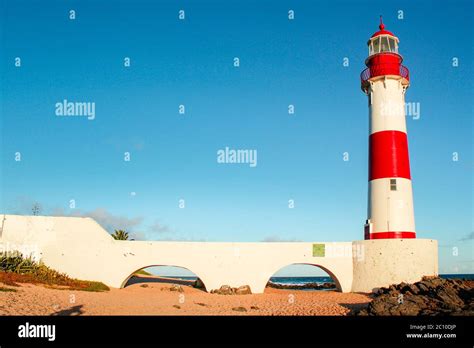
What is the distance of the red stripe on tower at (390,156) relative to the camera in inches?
913

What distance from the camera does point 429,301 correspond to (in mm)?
16406

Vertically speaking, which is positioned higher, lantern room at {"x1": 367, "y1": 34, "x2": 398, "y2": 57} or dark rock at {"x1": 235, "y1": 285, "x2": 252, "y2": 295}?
lantern room at {"x1": 367, "y1": 34, "x2": 398, "y2": 57}

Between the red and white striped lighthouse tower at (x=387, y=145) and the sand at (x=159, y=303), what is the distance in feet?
16.2

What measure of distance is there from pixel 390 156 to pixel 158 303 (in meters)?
16.0

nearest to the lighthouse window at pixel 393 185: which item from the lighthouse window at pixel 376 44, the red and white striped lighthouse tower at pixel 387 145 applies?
the red and white striped lighthouse tower at pixel 387 145

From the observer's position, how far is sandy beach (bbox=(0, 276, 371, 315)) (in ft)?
50.3

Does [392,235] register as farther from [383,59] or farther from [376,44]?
[376,44]

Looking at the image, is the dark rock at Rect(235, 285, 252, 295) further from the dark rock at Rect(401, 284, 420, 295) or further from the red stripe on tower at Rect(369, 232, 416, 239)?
the dark rock at Rect(401, 284, 420, 295)

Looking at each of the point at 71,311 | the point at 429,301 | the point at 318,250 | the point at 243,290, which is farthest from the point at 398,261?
the point at 71,311

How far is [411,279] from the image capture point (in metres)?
21.6

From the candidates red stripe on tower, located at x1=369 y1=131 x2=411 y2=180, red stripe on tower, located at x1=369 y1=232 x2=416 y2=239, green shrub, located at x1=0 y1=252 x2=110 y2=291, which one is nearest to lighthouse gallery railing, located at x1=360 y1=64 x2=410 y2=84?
red stripe on tower, located at x1=369 y1=131 x2=411 y2=180

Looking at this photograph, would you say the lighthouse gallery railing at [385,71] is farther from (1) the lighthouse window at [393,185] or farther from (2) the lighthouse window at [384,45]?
(1) the lighthouse window at [393,185]
